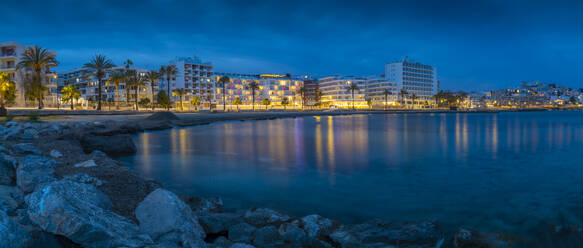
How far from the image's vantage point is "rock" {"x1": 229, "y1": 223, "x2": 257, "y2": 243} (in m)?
6.66

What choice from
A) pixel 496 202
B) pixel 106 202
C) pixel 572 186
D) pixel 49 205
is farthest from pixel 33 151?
pixel 572 186

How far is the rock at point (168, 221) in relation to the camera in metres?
5.36

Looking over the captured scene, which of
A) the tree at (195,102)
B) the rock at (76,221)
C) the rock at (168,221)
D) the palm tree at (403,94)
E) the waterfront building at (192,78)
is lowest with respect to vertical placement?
the rock at (168,221)

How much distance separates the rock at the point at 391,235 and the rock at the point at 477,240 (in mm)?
358

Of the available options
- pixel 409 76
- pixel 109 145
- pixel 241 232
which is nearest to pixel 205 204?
pixel 241 232

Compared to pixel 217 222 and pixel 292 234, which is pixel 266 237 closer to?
pixel 292 234

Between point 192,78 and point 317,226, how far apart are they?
14139 cm

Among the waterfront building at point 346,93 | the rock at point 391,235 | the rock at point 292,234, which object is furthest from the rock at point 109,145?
the waterfront building at point 346,93

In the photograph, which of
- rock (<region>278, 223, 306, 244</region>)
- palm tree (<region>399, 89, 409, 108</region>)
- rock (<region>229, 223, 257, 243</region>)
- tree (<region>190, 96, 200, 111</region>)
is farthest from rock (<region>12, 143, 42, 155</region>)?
palm tree (<region>399, 89, 409, 108</region>)

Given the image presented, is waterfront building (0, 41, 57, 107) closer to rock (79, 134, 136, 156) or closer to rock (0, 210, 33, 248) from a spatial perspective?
rock (79, 134, 136, 156)

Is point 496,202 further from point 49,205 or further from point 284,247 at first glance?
point 49,205

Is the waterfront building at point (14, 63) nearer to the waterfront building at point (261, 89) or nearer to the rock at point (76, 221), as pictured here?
the rock at point (76, 221)

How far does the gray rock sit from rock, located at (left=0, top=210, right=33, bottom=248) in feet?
12.2

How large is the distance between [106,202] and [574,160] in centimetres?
2455
